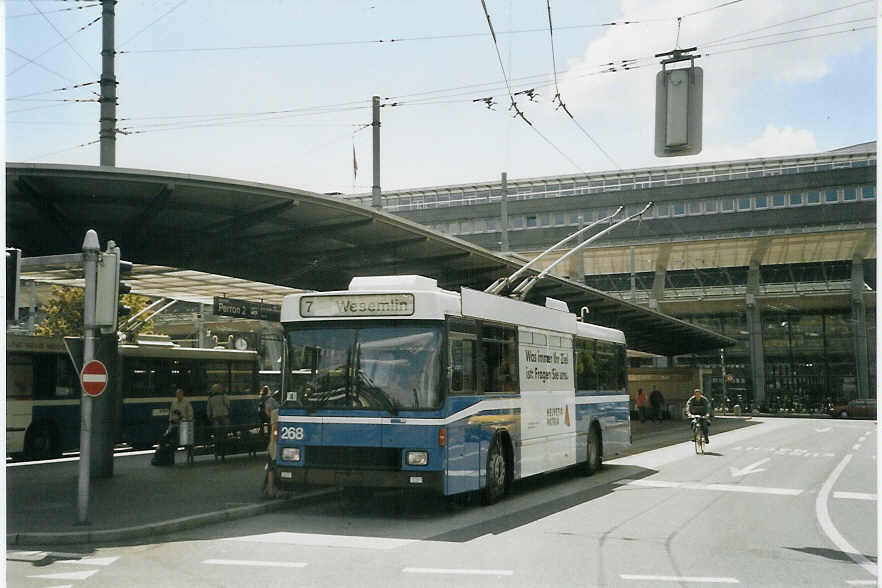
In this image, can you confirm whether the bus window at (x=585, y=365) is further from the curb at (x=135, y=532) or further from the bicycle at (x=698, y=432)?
the curb at (x=135, y=532)

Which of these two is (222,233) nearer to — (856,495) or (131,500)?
(131,500)

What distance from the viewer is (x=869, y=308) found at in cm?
5909

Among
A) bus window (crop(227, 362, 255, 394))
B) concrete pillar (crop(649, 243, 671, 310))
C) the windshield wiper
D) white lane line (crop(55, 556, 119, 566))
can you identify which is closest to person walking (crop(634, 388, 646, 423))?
concrete pillar (crop(649, 243, 671, 310))

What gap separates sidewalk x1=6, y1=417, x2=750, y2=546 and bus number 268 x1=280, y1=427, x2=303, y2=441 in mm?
1073

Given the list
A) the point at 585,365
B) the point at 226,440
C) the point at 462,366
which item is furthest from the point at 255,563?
the point at 226,440

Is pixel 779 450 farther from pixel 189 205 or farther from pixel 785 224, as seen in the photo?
pixel 785 224

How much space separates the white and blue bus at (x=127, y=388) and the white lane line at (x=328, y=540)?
23.8ft

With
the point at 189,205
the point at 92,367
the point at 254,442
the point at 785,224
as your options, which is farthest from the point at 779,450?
the point at 785,224

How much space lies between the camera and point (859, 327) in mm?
56469

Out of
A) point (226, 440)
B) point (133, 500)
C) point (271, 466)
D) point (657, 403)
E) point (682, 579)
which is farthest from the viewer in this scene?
point (657, 403)

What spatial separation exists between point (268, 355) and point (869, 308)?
40.8 meters

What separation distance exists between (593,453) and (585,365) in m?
1.78

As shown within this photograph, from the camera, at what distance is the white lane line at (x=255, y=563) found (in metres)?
8.90

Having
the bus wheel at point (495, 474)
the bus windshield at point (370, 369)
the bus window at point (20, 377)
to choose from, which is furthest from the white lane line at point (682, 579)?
the bus window at point (20, 377)
